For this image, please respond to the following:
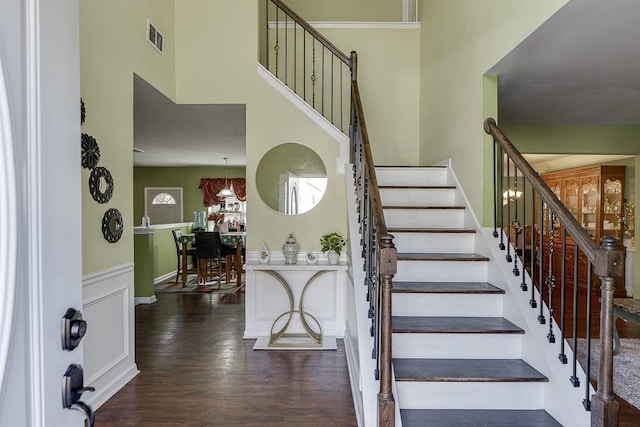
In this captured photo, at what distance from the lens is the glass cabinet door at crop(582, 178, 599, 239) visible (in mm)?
6261

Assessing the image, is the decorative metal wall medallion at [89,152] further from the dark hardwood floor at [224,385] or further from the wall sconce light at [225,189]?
the wall sconce light at [225,189]

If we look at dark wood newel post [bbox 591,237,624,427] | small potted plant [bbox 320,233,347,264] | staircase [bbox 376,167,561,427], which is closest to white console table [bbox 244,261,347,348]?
small potted plant [bbox 320,233,347,264]

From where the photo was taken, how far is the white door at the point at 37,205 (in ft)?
2.18

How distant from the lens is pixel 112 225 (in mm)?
2811

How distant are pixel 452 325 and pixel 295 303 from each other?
1973mm

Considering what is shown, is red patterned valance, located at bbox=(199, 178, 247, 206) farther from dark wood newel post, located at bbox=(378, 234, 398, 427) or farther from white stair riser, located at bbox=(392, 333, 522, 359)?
dark wood newel post, located at bbox=(378, 234, 398, 427)

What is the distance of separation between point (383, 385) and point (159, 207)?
9627 millimetres

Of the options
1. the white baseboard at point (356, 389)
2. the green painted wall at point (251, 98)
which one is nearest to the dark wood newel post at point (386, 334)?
the white baseboard at point (356, 389)

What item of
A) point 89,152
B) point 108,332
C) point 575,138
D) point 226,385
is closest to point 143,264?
point 108,332

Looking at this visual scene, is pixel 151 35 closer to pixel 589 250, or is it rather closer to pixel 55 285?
pixel 55 285

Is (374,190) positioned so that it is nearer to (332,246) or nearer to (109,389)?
(332,246)

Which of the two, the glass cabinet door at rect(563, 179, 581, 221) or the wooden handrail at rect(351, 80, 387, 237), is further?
the glass cabinet door at rect(563, 179, 581, 221)

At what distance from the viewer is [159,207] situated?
33.4 ft

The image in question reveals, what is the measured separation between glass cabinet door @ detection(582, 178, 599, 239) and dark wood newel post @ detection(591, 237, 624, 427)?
5673mm
